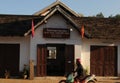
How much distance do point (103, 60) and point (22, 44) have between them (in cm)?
604

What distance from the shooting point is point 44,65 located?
26.9 meters

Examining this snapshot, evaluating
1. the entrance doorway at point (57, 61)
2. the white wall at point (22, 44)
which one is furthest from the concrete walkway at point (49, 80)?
the entrance doorway at point (57, 61)

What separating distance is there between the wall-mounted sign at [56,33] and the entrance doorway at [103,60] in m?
2.35

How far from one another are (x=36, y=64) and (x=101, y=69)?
4.85 meters

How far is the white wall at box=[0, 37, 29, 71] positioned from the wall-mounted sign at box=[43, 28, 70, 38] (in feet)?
5.28

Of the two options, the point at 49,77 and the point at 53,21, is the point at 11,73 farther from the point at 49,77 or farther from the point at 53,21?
the point at 53,21

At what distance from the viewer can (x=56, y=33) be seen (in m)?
26.9

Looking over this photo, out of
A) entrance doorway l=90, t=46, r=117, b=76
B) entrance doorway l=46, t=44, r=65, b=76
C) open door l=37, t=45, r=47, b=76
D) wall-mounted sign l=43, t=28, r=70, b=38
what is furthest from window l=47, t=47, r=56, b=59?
wall-mounted sign l=43, t=28, r=70, b=38

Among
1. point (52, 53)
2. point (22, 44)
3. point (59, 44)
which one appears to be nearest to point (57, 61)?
point (52, 53)

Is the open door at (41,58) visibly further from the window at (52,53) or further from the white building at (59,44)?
the window at (52,53)

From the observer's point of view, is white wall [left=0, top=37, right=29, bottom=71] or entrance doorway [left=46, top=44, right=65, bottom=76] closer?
white wall [left=0, top=37, right=29, bottom=71]

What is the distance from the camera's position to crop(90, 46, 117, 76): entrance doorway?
27.8 metres

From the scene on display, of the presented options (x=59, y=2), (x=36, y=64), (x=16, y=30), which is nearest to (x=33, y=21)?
(x=16, y=30)

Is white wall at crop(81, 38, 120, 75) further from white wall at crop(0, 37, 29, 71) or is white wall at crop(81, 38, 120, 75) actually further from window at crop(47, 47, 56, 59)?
window at crop(47, 47, 56, 59)
